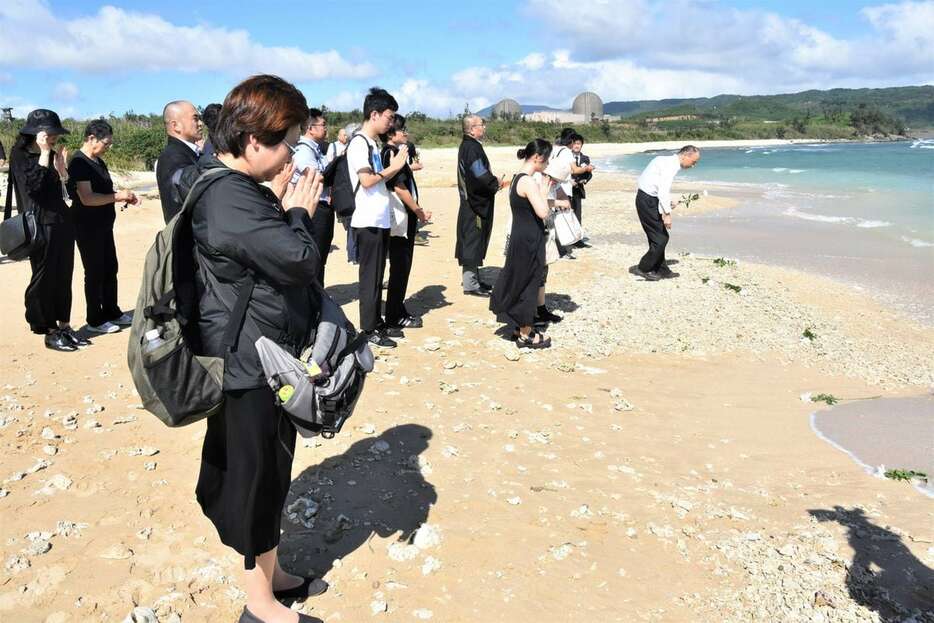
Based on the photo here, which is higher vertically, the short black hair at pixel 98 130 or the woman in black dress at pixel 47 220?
the short black hair at pixel 98 130

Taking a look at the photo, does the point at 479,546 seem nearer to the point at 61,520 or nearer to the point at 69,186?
the point at 61,520

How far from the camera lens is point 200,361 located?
2346 mm

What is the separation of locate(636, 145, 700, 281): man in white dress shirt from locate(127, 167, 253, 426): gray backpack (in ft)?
25.4

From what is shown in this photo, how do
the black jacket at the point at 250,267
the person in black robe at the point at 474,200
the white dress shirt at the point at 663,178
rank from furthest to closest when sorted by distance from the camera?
the white dress shirt at the point at 663,178 → the person in black robe at the point at 474,200 → the black jacket at the point at 250,267

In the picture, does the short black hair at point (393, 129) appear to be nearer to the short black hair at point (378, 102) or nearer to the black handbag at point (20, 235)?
the short black hair at point (378, 102)

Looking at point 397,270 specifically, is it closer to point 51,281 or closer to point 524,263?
point 524,263

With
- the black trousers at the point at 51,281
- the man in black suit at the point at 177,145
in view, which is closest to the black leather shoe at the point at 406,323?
the man in black suit at the point at 177,145

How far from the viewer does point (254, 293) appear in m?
2.35

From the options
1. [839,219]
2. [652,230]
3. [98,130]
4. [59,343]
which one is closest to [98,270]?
[59,343]

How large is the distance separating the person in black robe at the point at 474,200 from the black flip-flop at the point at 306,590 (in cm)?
510

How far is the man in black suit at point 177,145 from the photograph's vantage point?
512 centimetres

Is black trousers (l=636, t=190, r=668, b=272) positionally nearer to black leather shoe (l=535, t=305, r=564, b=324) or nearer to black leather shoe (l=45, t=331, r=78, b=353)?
black leather shoe (l=535, t=305, r=564, b=324)

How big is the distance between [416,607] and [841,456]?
3374 mm

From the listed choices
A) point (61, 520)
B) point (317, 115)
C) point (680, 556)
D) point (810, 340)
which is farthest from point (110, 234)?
point (810, 340)
